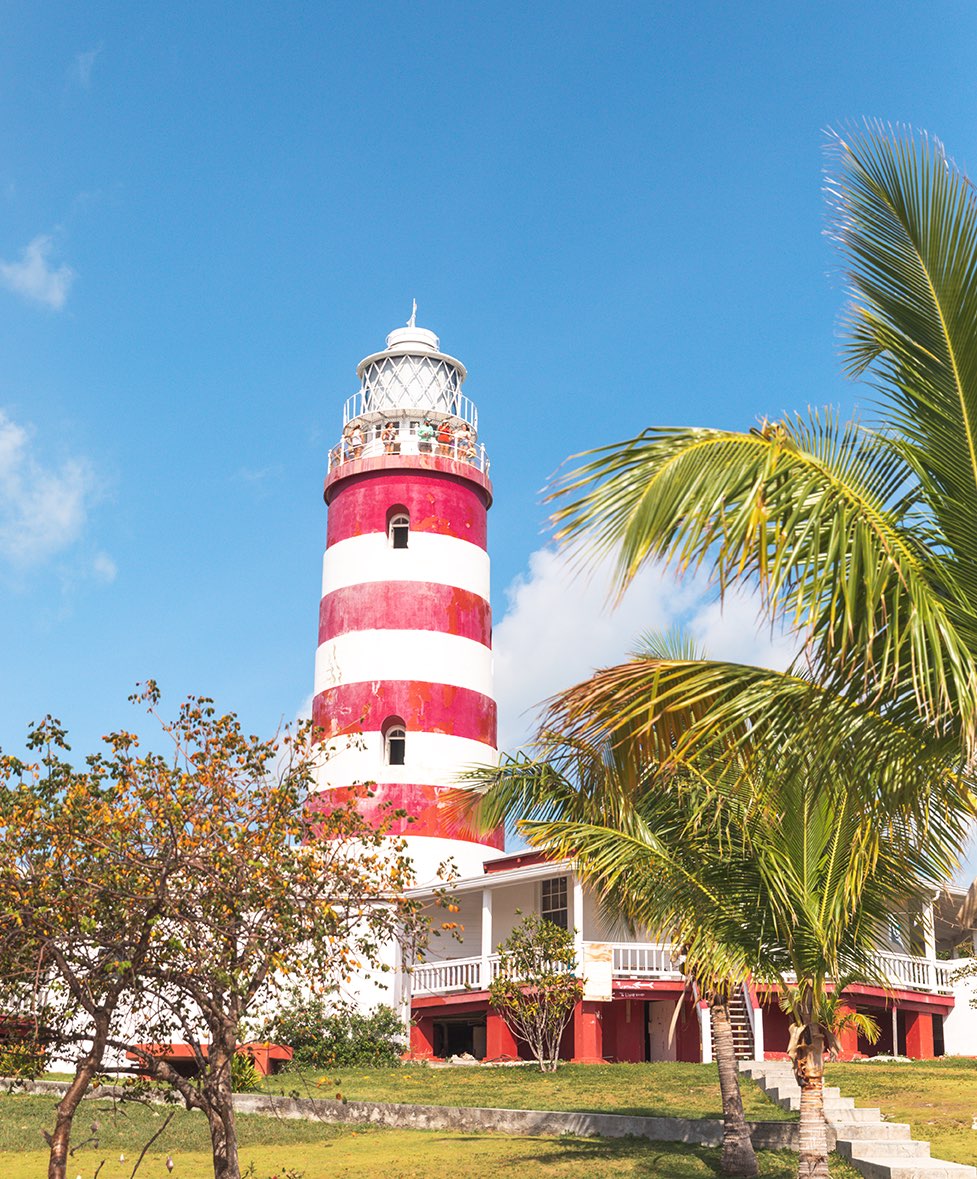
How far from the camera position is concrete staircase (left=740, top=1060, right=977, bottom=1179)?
14617 millimetres

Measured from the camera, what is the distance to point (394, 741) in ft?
108

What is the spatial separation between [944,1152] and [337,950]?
29.3 feet

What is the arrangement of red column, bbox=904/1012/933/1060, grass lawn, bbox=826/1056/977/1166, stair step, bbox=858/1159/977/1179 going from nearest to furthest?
stair step, bbox=858/1159/977/1179 < grass lawn, bbox=826/1056/977/1166 < red column, bbox=904/1012/933/1060

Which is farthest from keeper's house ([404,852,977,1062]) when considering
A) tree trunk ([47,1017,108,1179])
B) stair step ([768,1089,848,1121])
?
tree trunk ([47,1017,108,1179])

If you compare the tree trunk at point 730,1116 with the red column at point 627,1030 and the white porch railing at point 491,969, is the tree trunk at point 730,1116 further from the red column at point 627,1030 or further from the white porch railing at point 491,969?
the red column at point 627,1030

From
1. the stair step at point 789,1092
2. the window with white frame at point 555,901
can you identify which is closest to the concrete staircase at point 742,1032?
the stair step at point 789,1092

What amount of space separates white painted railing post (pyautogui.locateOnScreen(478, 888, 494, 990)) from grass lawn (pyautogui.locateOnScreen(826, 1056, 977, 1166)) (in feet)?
24.1

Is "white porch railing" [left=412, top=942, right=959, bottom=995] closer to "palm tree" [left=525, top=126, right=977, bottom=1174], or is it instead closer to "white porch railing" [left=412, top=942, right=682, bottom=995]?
"white porch railing" [left=412, top=942, right=682, bottom=995]

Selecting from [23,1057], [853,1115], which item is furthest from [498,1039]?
[23,1057]

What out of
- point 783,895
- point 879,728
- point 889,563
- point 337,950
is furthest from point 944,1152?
point 889,563

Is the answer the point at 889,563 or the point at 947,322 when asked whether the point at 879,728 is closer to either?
the point at 889,563

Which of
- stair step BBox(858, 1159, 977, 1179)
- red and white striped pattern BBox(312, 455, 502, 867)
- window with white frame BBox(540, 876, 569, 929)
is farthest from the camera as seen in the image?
red and white striped pattern BBox(312, 455, 502, 867)

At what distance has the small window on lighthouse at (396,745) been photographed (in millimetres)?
32562

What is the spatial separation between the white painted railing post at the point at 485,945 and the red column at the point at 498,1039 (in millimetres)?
Answer: 644
